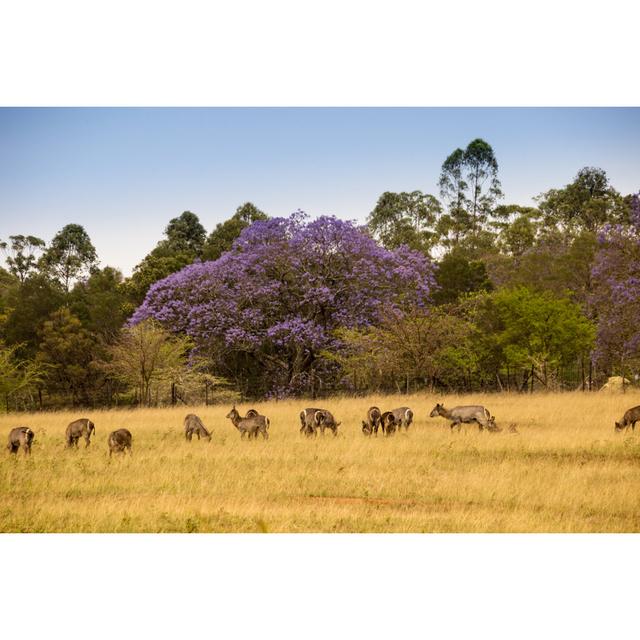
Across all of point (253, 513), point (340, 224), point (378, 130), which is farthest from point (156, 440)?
point (340, 224)

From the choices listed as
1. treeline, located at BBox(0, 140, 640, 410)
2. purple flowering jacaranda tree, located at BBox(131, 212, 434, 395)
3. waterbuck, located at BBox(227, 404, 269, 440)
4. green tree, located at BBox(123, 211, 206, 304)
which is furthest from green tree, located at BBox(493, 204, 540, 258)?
green tree, located at BBox(123, 211, 206, 304)

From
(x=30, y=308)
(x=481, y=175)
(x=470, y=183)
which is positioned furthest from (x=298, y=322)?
(x=481, y=175)

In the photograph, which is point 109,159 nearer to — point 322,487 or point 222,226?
point 322,487

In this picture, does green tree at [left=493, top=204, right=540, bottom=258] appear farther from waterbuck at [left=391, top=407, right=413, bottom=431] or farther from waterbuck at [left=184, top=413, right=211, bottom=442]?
waterbuck at [left=184, top=413, right=211, bottom=442]

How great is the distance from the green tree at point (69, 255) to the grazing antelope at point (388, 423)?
22.0 feet

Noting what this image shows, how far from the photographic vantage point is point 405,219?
2145 centimetres

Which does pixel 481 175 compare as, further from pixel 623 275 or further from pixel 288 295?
pixel 288 295

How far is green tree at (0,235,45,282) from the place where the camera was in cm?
1317

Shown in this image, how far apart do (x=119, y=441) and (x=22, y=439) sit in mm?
1685

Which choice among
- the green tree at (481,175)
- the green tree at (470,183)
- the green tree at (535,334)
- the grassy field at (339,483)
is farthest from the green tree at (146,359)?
the green tree at (481,175)

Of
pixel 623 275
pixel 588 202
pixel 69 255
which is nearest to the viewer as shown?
pixel 69 255

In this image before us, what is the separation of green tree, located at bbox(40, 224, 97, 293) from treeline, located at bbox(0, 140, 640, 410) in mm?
4940

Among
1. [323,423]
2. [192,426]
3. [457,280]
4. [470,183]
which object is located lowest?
[192,426]

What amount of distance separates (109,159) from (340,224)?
14375mm
